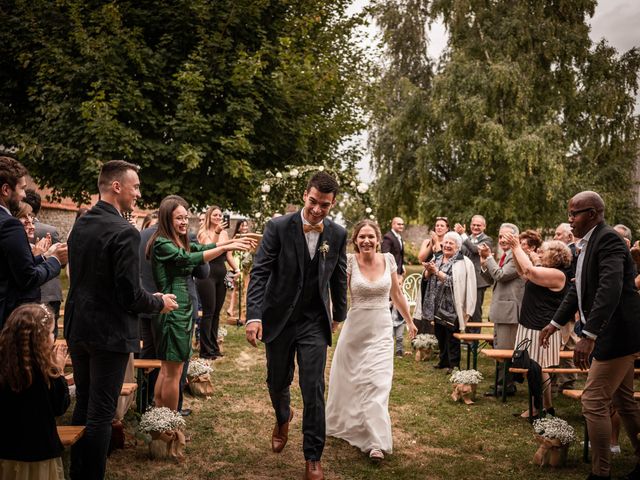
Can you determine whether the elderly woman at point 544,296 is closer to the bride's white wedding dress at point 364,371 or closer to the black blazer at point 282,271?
the bride's white wedding dress at point 364,371

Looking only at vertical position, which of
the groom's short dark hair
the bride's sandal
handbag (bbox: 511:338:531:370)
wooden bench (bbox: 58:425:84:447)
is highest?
the groom's short dark hair

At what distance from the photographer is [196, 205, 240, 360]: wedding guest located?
30.6 feet

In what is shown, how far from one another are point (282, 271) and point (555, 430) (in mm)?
2731

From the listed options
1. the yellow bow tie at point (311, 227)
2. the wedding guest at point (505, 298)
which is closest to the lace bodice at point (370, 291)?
the yellow bow tie at point (311, 227)

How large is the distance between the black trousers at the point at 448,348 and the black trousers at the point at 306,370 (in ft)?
15.7

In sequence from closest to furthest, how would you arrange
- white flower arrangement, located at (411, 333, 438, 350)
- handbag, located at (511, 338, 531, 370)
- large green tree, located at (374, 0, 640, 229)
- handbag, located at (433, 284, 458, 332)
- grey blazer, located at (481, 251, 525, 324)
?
handbag, located at (511, 338, 531, 370), grey blazer, located at (481, 251, 525, 324), handbag, located at (433, 284, 458, 332), white flower arrangement, located at (411, 333, 438, 350), large green tree, located at (374, 0, 640, 229)

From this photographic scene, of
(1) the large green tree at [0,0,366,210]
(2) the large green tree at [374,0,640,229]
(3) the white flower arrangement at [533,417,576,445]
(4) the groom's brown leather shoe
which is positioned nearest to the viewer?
(3) the white flower arrangement at [533,417,576,445]

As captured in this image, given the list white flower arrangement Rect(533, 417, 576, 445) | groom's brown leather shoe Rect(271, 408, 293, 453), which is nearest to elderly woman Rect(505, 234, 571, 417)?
white flower arrangement Rect(533, 417, 576, 445)

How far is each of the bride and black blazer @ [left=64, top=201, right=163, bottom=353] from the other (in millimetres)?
2494

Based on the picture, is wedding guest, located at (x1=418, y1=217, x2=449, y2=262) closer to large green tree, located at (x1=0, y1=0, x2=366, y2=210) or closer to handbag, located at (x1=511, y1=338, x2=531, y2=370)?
handbag, located at (x1=511, y1=338, x2=531, y2=370)

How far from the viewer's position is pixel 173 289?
5.52 meters

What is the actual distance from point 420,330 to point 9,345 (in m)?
8.28

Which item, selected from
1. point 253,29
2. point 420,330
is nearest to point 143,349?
point 420,330

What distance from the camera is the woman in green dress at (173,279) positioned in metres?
5.41
